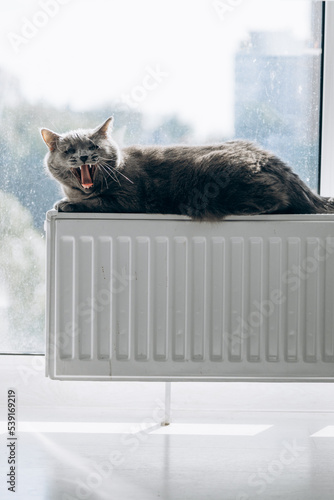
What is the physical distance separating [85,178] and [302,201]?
0.54 metres

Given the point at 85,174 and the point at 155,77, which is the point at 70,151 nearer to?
the point at 85,174

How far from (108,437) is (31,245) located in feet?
2.14

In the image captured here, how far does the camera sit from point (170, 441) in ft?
4.57

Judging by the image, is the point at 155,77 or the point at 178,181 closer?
the point at 178,181

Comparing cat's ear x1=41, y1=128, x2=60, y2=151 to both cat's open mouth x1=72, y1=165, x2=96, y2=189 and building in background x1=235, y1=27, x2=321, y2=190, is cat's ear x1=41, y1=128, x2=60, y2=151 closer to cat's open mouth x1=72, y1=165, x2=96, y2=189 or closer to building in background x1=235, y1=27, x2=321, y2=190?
cat's open mouth x1=72, y1=165, x2=96, y2=189

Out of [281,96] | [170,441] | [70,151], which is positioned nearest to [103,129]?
[70,151]

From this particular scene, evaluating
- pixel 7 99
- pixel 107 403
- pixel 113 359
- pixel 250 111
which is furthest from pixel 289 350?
pixel 7 99

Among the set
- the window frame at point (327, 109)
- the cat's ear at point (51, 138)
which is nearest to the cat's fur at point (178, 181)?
the cat's ear at point (51, 138)

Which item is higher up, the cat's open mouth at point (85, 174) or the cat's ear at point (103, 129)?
the cat's ear at point (103, 129)

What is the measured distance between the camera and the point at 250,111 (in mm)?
1685

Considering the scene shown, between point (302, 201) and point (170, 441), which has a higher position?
point (302, 201)

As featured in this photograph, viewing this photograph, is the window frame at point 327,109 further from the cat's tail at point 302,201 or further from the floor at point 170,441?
the floor at point 170,441

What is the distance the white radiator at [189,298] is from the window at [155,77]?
458 millimetres

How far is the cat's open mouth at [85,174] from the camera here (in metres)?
1.33
